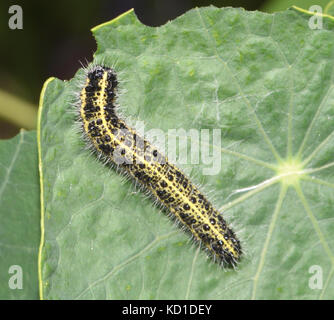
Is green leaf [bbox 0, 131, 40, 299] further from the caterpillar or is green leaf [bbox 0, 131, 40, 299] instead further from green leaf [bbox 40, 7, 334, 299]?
the caterpillar

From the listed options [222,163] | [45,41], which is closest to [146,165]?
[222,163]

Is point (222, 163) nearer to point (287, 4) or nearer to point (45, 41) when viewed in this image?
point (287, 4)

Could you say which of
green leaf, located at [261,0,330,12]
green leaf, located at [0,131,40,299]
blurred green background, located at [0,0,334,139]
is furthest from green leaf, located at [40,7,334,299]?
blurred green background, located at [0,0,334,139]

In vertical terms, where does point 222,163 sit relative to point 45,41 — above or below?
below

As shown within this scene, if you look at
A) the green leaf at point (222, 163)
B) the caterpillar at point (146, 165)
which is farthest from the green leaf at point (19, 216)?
the caterpillar at point (146, 165)

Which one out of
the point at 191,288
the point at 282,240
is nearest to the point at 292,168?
the point at 282,240
